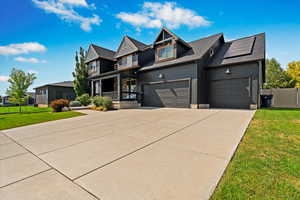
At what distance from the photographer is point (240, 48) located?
11.4m

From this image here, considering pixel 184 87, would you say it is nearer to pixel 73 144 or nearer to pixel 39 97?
pixel 73 144

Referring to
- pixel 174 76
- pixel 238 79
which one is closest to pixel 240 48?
pixel 238 79

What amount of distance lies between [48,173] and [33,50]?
65.8 ft

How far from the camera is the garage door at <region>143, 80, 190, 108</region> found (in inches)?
444

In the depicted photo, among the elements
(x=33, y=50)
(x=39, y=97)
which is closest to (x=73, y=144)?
(x=33, y=50)

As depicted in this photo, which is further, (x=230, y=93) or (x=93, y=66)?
(x=93, y=66)

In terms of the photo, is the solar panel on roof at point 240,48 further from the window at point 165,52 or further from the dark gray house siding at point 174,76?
the window at point 165,52

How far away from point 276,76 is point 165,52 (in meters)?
28.1

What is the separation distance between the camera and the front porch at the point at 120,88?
12.3 meters

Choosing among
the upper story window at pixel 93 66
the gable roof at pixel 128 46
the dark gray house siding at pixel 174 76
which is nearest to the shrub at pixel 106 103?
the dark gray house siding at pixel 174 76

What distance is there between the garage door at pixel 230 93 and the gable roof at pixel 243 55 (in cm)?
151

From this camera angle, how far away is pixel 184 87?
11.3m

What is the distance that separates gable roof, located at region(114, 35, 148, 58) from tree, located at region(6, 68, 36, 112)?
11476 millimetres

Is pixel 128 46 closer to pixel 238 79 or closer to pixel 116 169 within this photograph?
pixel 238 79
